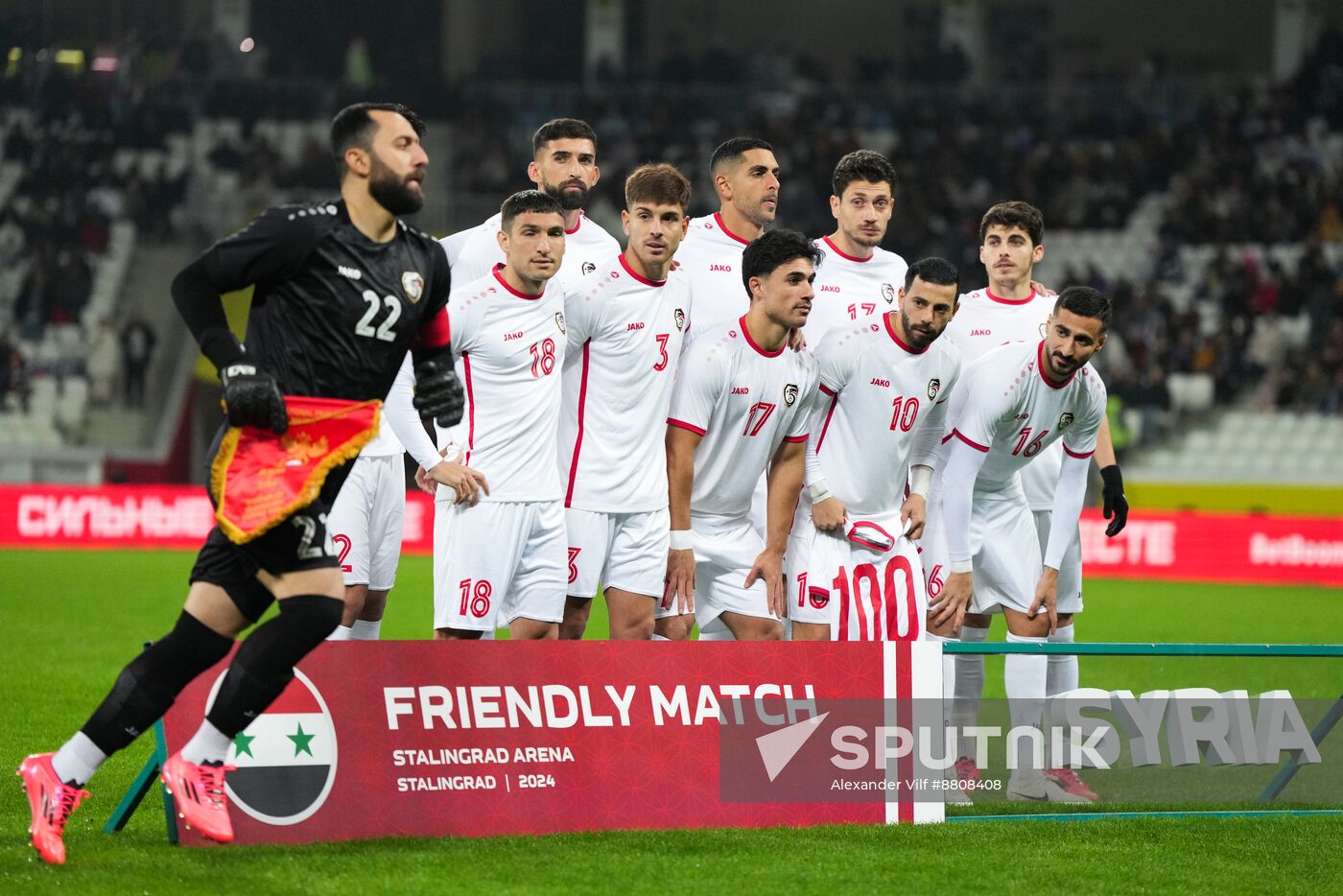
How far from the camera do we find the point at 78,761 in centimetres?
507

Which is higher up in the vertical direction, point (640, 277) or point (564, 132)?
point (564, 132)

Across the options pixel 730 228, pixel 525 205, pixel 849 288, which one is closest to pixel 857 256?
pixel 849 288

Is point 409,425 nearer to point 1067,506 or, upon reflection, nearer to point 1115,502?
point 1067,506

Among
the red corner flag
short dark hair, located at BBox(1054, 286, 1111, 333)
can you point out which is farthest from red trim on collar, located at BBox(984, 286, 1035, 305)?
the red corner flag

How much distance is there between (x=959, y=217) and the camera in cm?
2689

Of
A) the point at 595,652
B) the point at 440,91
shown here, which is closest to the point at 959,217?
the point at 440,91

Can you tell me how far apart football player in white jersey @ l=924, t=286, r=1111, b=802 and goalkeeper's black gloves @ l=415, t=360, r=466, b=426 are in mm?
2743

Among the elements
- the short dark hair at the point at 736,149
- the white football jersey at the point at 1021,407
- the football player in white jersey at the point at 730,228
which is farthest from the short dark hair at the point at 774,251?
the white football jersey at the point at 1021,407

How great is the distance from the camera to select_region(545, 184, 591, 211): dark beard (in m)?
7.56

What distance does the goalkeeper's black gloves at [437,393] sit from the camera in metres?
5.29

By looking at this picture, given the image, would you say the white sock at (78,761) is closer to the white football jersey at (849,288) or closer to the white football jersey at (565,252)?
the white football jersey at (565,252)

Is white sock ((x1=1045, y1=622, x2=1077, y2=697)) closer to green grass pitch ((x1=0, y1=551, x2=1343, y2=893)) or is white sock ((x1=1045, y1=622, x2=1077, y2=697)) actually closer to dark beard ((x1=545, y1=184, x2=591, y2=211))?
green grass pitch ((x1=0, y1=551, x2=1343, y2=893))

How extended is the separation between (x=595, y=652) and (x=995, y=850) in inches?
62.7

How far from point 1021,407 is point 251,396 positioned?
12.3 feet
